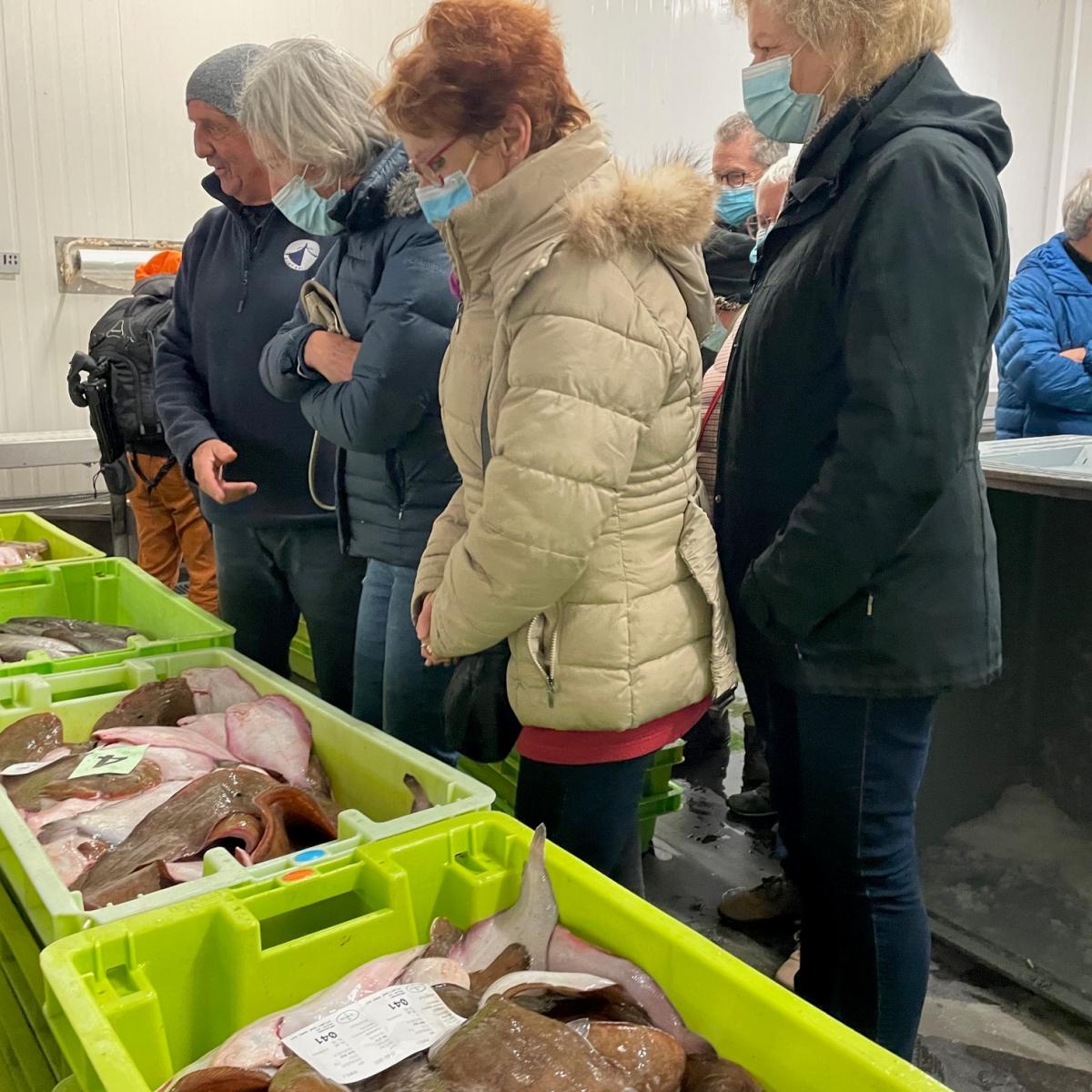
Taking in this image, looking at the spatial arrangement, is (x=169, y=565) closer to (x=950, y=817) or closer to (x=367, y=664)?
(x=367, y=664)

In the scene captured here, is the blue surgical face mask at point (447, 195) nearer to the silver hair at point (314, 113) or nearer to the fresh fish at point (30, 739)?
the silver hair at point (314, 113)

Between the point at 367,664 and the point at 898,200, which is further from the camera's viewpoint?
the point at 367,664

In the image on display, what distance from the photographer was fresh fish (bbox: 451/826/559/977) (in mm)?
1091

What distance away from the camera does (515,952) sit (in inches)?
42.8

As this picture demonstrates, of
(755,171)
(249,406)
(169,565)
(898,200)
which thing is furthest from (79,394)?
(898,200)

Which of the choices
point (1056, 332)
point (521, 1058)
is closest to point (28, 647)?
point (521, 1058)

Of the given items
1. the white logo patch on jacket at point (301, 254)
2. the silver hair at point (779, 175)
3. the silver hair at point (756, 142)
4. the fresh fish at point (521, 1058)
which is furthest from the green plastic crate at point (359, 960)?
the silver hair at point (756, 142)

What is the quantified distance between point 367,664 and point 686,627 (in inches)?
28.0

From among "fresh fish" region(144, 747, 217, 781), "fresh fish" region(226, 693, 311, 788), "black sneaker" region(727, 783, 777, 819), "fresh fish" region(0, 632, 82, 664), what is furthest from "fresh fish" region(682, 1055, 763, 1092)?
"black sneaker" region(727, 783, 777, 819)

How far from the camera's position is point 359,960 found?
3.70 feet

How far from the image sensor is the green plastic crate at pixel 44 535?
108 inches

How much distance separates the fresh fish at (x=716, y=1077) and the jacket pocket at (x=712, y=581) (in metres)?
0.59

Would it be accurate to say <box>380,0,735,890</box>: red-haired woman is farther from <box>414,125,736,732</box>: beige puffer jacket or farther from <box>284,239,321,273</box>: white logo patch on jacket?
<box>284,239,321,273</box>: white logo patch on jacket

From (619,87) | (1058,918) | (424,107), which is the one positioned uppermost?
(619,87)
